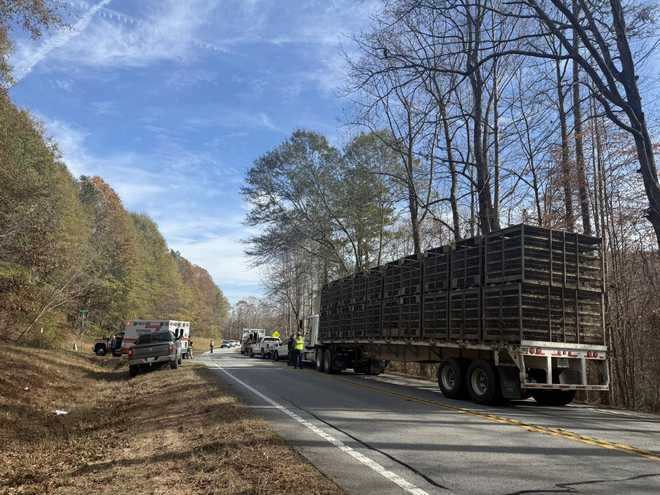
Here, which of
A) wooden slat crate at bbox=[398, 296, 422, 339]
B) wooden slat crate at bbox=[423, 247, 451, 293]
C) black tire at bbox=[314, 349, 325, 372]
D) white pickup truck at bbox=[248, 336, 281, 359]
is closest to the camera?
wooden slat crate at bbox=[423, 247, 451, 293]

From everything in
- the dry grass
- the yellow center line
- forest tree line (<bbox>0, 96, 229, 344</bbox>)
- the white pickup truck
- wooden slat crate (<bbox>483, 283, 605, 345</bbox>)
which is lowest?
the dry grass

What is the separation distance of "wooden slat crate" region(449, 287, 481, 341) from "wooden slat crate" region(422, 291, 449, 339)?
254 millimetres

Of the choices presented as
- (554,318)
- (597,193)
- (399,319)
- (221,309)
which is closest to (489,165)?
(597,193)

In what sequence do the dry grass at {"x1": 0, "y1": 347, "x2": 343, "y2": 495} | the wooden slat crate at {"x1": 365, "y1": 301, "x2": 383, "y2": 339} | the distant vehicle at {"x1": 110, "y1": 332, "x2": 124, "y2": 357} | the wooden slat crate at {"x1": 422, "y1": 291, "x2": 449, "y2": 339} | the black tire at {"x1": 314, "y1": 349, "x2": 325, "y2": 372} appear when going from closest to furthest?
the dry grass at {"x1": 0, "y1": 347, "x2": 343, "y2": 495} < the wooden slat crate at {"x1": 422, "y1": 291, "x2": 449, "y2": 339} < the wooden slat crate at {"x1": 365, "y1": 301, "x2": 383, "y2": 339} < the black tire at {"x1": 314, "y1": 349, "x2": 325, "y2": 372} < the distant vehicle at {"x1": 110, "y1": 332, "x2": 124, "y2": 357}

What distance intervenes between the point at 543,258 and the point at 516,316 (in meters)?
1.53

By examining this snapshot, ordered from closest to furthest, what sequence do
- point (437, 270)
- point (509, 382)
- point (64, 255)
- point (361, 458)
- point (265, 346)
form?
1. point (361, 458)
2. point (509, 382)
3. point (437, 270)
4. point (64, 255)
5. point (265, 346)

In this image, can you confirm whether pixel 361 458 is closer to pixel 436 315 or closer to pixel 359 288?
pixel 436 315

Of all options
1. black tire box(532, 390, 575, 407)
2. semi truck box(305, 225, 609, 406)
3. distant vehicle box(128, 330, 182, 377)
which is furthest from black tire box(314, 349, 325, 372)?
black tire box(532, 390, 575, 407)

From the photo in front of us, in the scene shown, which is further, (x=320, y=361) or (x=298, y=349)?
(x=298, y=349)

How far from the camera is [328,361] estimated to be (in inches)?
914

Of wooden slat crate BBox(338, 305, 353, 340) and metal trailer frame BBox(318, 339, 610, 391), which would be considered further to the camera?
wooden slat crate BBox(338, 305, 353, 340)

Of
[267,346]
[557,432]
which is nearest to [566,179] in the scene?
[557,432]

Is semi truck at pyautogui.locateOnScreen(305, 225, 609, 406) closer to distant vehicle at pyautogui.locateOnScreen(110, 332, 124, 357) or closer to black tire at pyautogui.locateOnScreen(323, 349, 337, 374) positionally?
black tire at pyautogui.locateOnScreen(323, 349, 337, 374)

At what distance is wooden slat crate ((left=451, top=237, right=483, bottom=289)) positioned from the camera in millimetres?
13414
